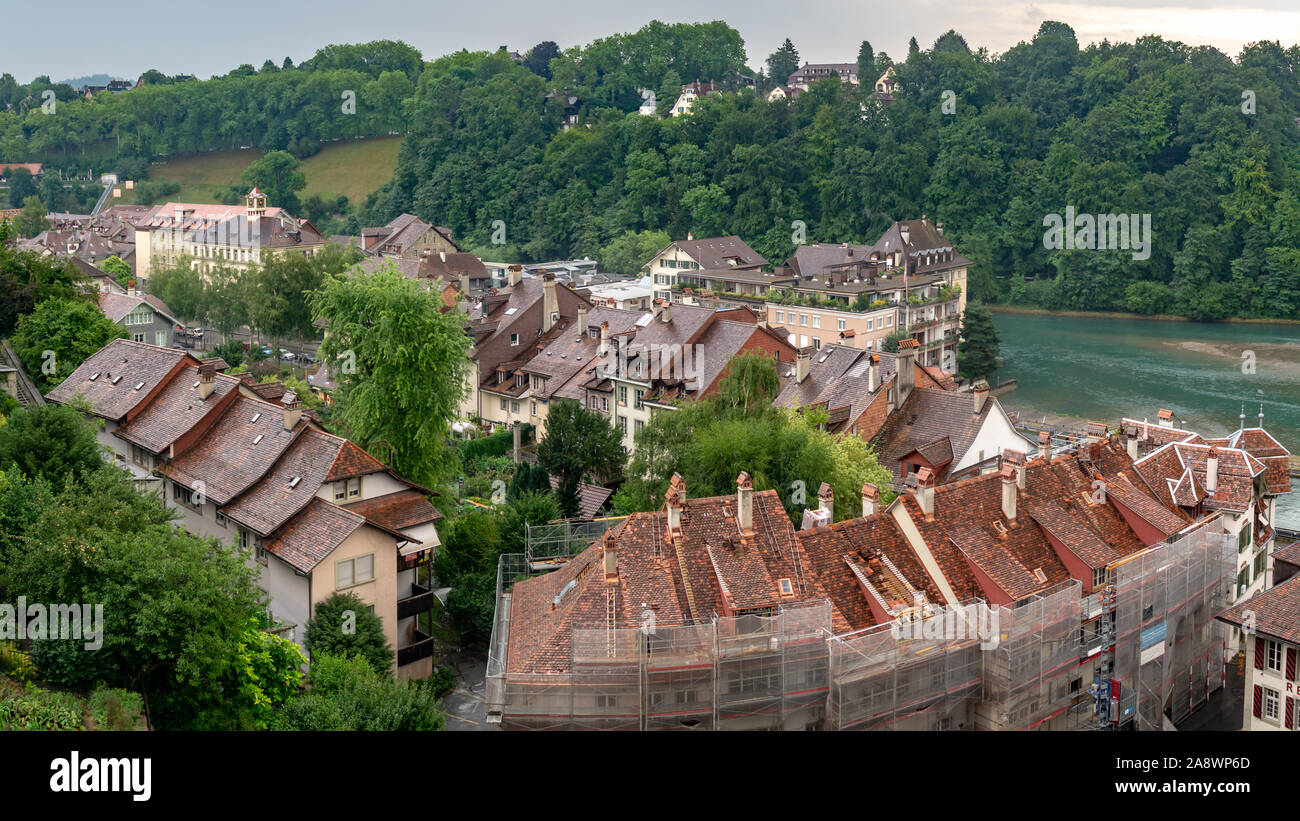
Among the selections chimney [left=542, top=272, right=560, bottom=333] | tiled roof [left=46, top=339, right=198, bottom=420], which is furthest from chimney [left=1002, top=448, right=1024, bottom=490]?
chimney [left=542, top=272, right=560, bottom=333]

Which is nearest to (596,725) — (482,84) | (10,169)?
(482,84)

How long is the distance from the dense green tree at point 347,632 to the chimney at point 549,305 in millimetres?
28159

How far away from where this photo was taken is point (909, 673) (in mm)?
22016

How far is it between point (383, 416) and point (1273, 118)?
8745cm

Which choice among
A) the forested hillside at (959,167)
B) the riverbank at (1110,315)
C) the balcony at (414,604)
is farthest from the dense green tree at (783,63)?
the balcony at (414,604)

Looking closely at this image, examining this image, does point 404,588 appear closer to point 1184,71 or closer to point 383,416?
point 383,416

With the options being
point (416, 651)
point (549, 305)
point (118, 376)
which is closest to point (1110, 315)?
point (549, 305)

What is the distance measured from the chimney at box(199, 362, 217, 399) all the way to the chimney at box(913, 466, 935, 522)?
1733cm

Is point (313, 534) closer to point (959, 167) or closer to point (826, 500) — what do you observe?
point (826, 500)

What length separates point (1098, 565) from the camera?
85.8ft

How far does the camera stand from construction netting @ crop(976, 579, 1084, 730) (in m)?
23.0

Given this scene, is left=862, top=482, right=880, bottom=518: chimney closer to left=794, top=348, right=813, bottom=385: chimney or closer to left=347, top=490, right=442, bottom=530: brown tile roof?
left=347, top=490, right=442, bottom=530: brown tile roof

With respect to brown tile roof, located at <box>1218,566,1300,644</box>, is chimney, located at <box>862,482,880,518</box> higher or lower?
higher

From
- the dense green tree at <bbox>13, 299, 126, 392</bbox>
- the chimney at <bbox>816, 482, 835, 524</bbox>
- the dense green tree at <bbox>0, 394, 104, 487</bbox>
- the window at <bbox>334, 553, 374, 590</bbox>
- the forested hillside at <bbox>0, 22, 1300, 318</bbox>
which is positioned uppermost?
the forested hillside at <bbox>0, 22, 1300, 318</bbox>
